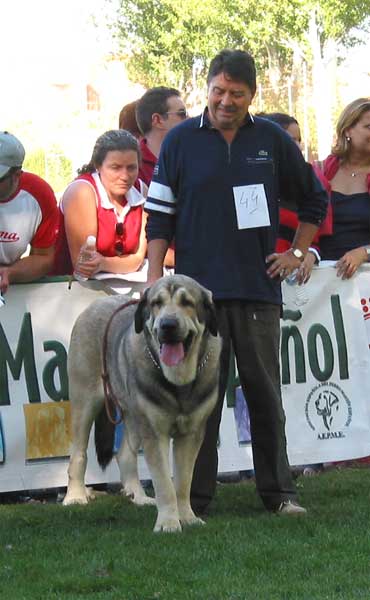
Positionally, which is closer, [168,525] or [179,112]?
[168,525]

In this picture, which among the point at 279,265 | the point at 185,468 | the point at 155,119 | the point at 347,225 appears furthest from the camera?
the point at 155,119

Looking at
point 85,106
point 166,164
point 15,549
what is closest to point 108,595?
point 15,549

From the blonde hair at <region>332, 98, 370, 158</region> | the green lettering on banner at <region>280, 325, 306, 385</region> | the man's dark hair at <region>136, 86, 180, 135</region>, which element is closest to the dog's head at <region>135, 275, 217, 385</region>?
the green lettering on banner at <region>280, 325, 306, 385</region>

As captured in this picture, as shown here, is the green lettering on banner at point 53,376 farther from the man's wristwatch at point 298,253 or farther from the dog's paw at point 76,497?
the man's wristwatch at point 298,253

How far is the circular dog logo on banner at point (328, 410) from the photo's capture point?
8664mm

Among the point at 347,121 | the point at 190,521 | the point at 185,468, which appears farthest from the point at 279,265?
the point at 347,121

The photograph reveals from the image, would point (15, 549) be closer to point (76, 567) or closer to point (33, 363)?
point (76, 567)

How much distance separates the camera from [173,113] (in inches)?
351

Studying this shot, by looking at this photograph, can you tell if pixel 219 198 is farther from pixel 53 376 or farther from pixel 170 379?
pixel 53 376

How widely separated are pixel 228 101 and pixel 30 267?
6.18ft

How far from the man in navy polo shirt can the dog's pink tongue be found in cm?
62

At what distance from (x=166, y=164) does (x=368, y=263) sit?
249 centimetres

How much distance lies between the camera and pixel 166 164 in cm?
686

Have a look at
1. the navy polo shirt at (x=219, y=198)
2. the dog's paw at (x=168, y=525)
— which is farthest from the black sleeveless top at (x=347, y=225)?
the dog's paw at (x=168, y=525)
